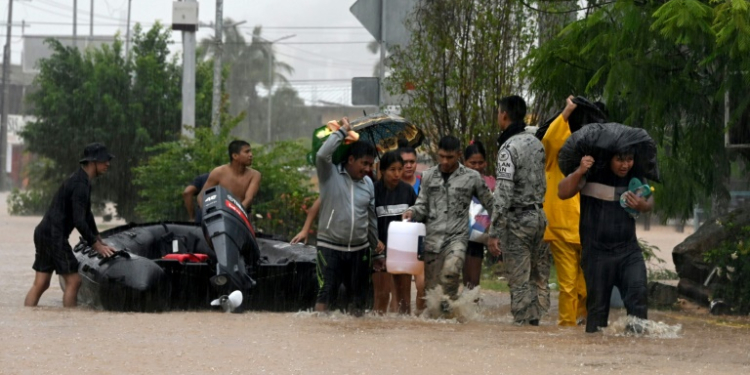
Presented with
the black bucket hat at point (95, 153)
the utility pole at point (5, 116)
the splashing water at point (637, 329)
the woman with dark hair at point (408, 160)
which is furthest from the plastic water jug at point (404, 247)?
the utility pole at point (5, 116)

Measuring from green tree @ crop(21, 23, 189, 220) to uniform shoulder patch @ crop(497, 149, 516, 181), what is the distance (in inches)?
1102

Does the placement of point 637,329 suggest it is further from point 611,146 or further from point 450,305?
point 450,305

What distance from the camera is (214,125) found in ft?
92.3

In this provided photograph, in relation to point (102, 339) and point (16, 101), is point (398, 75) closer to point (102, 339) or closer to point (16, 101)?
point (102, 339)

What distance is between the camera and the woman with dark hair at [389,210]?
40.2 ft

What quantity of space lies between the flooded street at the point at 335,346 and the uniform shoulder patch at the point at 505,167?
4.07 feet

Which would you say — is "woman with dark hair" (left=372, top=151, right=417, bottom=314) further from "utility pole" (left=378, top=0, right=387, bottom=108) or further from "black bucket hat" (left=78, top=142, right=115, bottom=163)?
"utility pole" (left=378, top=0, right=387, bottom=108)

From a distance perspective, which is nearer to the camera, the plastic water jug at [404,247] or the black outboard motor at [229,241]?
the plastic water jug at [404,247]

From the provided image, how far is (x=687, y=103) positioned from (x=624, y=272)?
331 cm

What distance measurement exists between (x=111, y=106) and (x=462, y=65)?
23298 mm

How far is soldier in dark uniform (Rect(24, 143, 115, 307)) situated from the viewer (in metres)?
13.0

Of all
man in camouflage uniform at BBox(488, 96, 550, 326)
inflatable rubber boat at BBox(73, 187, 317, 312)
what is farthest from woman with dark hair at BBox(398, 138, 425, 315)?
inflatable rubber boat at BBox(73, 187, 317, 312)

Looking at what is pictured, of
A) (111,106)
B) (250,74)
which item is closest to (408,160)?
(111,106)

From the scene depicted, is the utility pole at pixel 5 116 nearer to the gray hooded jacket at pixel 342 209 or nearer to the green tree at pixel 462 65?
the green tree at pixel 462 65
